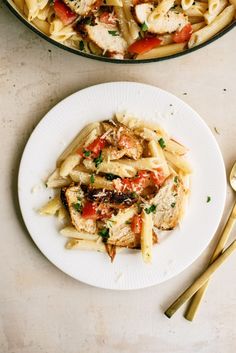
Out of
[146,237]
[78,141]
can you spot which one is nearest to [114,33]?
[78,141]

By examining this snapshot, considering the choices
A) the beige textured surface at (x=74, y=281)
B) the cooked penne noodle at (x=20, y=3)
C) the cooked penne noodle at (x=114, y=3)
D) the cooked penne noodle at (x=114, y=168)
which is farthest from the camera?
the beige textured surface at (x=74, y=281)

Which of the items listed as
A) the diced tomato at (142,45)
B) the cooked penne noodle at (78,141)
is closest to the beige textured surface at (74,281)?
the cooked penne noodle at (78,141)

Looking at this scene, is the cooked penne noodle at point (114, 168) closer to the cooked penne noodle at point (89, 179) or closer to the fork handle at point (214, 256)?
the cooked penne noodle at point (89, 179)

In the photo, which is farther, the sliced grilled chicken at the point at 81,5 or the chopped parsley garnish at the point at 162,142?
the chopped parsley garnish at the point at 162,142

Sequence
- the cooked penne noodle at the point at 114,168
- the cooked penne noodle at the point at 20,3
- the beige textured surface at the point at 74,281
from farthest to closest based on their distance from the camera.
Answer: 1. the beige textured surface at the point at 74,281
2. the cooked penne noodle at the point at 114,168
3. the cooked penne noodle at the point at 20,3

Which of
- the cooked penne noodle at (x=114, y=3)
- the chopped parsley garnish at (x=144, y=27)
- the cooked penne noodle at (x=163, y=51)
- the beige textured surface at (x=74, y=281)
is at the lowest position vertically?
the beige textured surface at (x=74, y=281)

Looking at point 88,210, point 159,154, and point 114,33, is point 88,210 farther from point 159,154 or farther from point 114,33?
point 114,33

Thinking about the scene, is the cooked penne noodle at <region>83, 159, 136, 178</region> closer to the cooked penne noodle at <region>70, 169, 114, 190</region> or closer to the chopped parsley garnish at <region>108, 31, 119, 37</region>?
the cooked penne noodle at <region>70, 169, 114, 190</region>

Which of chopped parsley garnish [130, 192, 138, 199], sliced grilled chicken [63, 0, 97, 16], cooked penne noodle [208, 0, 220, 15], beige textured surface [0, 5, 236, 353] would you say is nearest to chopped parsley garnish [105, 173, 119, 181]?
chopped parsley garnish [130, 192, 138, 199]
